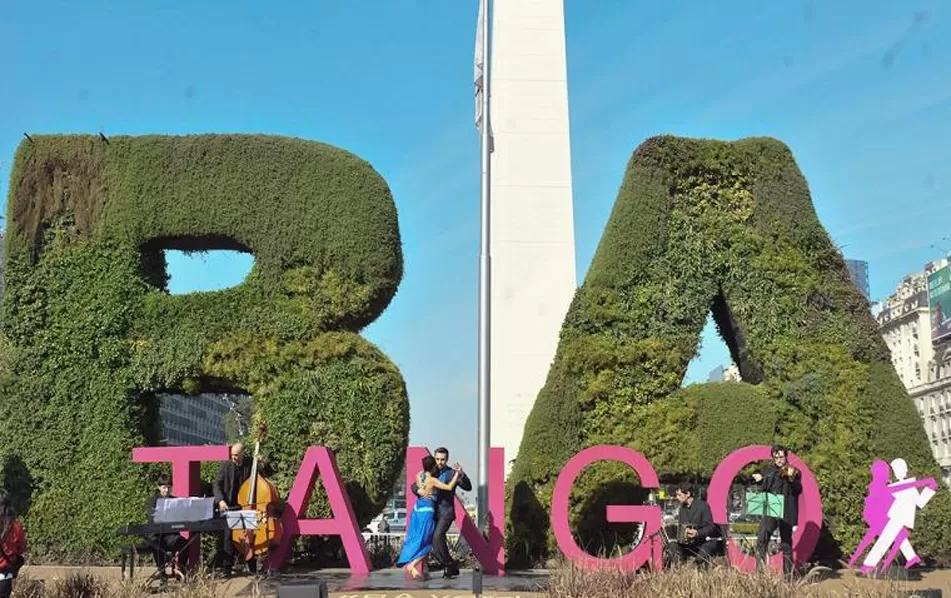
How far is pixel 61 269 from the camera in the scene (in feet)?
49.2

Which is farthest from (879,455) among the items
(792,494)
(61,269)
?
(61,269)

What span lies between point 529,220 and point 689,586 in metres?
17.6

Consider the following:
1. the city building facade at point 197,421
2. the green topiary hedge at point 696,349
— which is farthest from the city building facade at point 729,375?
the city building facade at point 197,421

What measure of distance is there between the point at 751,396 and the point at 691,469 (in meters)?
1.48

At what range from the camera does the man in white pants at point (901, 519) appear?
12.5 metres

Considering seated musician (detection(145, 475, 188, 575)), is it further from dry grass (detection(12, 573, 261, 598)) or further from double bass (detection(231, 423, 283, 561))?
dry grass (detection(12, 573, 261, 598))

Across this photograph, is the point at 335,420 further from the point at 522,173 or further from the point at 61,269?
the point at 522,173

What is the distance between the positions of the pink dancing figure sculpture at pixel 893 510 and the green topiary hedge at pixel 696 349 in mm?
1238

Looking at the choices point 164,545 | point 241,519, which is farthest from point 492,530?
point 164,545

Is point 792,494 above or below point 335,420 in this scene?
below

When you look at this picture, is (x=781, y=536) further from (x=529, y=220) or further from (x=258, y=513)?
(x=529, y=220)

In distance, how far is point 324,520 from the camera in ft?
42.5

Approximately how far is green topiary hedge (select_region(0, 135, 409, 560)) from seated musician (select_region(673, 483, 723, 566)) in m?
4.65

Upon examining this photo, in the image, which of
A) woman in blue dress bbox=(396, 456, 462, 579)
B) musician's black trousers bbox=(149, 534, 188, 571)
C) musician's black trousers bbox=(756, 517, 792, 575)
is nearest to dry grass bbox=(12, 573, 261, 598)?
musician's black trousers bbox=(149, 534, 188, 571)
